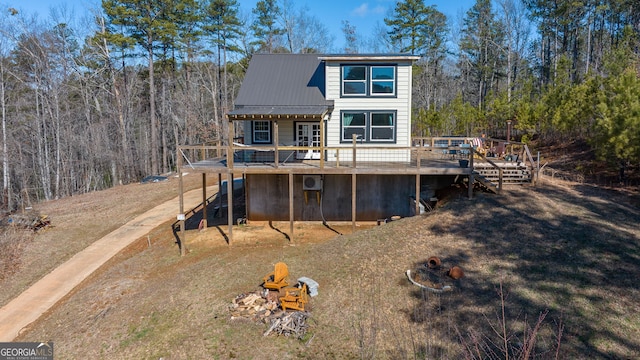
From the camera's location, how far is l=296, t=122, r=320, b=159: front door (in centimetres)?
1717

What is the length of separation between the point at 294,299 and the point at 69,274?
9801 millimetres

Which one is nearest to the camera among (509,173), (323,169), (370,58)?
(323,169)

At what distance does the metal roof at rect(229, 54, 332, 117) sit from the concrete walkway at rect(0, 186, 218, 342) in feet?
24.0

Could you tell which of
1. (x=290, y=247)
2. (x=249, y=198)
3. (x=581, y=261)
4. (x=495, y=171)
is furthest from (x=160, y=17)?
(x=581, y=261)

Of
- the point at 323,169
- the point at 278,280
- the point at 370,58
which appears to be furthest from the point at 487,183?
the point at 278,280

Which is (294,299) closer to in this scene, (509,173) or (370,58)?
(509,173)

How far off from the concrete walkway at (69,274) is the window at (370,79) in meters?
10.6

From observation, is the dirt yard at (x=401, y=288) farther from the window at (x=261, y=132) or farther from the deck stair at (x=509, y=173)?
the window at (x=261, y=132)

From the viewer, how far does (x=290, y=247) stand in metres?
14.1

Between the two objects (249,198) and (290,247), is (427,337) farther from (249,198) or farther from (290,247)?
(249,198)

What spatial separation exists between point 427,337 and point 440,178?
993 centimetres

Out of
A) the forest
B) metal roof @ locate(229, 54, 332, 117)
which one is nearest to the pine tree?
the forest

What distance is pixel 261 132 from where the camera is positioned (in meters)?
17.3

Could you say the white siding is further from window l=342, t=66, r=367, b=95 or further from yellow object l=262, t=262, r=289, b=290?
yellow object l=262, t=262, r=289, b=290
